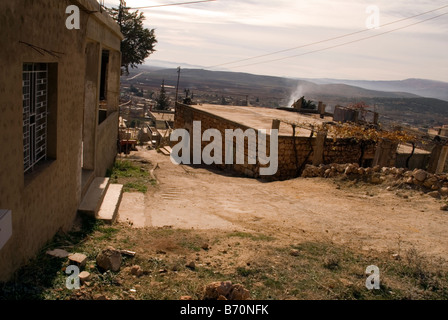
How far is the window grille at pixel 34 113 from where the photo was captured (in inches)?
178

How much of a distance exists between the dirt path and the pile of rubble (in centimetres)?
38

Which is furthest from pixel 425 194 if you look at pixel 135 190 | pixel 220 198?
pixel 135 190

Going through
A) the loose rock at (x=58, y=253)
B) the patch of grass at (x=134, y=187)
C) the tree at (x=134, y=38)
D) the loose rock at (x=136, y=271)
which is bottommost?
the patch of grass at (x=134, y=187)

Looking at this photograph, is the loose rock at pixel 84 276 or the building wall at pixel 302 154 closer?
the loose rock at pixel 84 276

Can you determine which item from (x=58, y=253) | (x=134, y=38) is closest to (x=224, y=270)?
(x=58, y=253)

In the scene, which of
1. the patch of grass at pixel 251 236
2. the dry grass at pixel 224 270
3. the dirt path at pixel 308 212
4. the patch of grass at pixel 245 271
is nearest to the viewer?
the dry grass at pixel 224 270

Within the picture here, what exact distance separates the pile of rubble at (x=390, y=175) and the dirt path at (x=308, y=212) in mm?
382

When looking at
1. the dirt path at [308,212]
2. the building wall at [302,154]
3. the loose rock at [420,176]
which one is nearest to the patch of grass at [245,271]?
the dirt path at [308,212]

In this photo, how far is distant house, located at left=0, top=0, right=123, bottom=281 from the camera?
350 cm

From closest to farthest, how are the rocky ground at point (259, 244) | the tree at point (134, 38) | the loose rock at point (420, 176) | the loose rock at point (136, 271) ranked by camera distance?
the rocky ground at point (259, 244) < the loose rock at point (136, 271) < the loose rock at point (420, 176) < the tree at point (134, 38)

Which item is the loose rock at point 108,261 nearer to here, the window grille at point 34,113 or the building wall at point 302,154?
the window grille at point 34,113

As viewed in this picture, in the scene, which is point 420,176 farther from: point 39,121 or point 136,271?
point 39,121

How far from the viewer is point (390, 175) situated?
11.2 m
